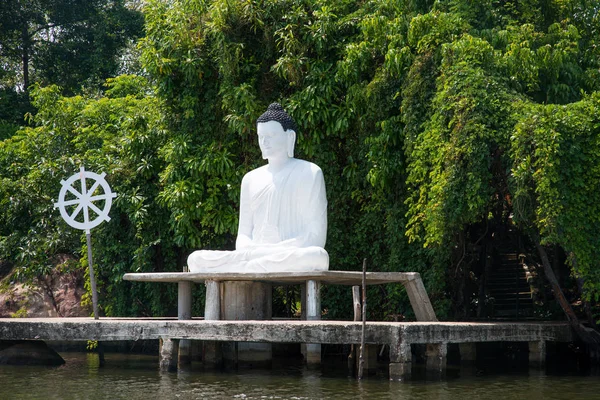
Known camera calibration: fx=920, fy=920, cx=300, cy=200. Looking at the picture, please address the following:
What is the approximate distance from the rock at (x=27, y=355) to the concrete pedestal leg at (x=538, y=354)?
711cm

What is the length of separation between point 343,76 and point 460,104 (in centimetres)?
262

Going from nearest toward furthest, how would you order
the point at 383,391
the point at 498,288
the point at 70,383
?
the point at 383,391 → the point at 70,383 → the point at 498,288

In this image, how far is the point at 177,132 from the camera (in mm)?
16797

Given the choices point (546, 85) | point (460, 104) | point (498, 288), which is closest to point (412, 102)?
point (460, 104)

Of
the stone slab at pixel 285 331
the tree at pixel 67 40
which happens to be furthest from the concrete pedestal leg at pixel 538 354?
the tree at pixel 67 40

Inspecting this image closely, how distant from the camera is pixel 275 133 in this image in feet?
45.0

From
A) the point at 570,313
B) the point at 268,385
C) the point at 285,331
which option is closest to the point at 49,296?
the point at 285,331

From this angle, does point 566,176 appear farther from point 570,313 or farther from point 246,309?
point 246,309

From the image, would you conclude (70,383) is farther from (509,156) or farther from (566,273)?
(566,273)

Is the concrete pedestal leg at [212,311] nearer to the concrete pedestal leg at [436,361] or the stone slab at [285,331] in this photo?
the stone slab at [285,331]

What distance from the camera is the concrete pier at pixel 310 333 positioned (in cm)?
1076

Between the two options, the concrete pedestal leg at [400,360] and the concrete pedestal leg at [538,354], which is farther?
the concrete pedestal leg at [538,354]

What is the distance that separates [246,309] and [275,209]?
5.29ft

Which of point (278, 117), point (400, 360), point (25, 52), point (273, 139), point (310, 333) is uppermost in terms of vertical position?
point (25, 52)
